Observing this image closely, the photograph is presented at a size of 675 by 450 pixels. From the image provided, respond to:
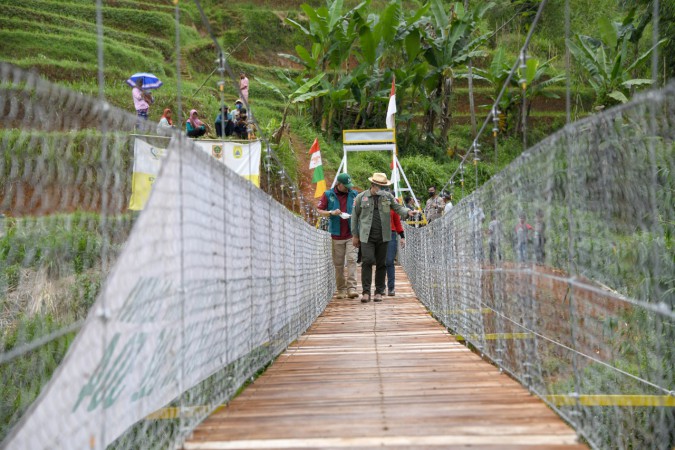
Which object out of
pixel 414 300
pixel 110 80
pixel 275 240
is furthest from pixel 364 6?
pixel 275 240

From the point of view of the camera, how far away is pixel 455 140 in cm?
2380

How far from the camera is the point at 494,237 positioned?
3902mm

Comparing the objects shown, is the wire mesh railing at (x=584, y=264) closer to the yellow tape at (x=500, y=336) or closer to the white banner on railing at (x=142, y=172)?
the yellow tape at (x=500, y=336)

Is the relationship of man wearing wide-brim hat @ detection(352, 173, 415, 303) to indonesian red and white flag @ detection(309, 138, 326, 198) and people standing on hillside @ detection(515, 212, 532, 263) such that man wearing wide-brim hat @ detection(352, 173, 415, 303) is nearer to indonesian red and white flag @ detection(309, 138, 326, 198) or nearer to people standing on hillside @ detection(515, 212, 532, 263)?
indonesian red and white flag @ detection(309, 138, 326, 198)

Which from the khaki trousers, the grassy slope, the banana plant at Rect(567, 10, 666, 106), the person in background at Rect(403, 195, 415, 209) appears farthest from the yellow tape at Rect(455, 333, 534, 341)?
the grassy slope

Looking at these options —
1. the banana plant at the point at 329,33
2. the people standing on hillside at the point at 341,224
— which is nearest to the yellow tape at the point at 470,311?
the people standing on hillside at the point at 341,224

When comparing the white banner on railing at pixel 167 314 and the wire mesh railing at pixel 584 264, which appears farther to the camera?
the wire mesh railing at pixel 584 264

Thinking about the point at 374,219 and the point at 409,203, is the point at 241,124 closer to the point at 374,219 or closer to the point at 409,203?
the point at 409,203

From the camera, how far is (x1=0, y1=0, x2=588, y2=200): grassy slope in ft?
55.0

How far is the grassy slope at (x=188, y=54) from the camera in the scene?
16750 millimetres

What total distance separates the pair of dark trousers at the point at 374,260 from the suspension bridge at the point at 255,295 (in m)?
3.16

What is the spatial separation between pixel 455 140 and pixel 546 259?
21202 millimetres

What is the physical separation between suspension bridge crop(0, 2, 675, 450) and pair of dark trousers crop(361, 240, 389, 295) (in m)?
3.16

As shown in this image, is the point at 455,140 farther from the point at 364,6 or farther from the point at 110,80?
the point at 110,80
